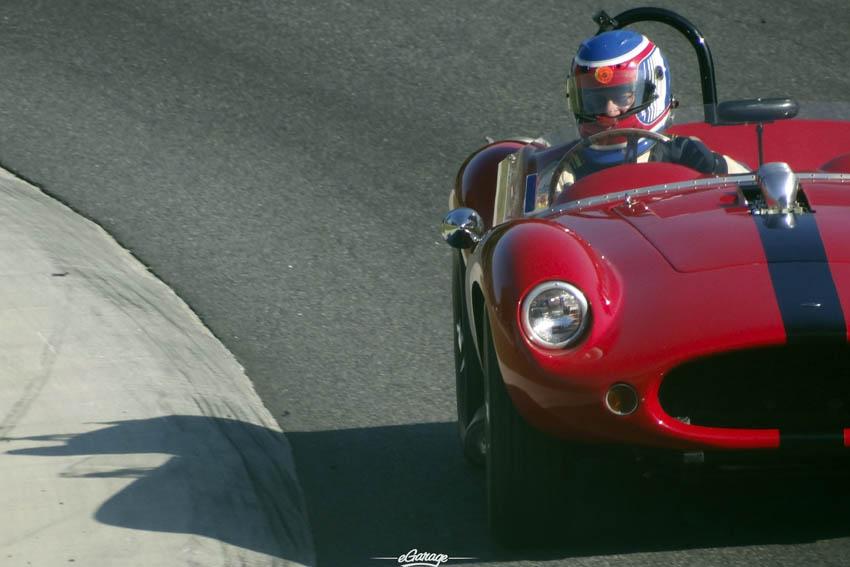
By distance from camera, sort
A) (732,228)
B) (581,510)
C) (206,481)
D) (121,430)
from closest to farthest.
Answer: (732,228)
(581,510)
(206,481)
(121,430)

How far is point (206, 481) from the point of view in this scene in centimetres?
493

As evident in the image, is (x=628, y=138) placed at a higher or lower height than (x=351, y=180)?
higher

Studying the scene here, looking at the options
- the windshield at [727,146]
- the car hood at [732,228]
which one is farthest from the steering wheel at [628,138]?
the car hood at [732,228]

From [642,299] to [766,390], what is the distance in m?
0.41

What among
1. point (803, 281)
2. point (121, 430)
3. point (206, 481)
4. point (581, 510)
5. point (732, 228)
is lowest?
Result: point (581, 510)

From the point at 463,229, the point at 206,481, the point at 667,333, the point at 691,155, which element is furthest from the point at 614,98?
the point at 206,481

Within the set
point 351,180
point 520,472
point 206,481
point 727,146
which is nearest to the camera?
Result: point 520,472

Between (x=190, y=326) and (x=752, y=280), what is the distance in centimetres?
321

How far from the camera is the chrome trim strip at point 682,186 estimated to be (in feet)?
16.1

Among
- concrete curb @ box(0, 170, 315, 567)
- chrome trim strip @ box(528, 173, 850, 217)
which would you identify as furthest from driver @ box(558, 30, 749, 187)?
concrete curb @ box(0, 170, 315, 567)

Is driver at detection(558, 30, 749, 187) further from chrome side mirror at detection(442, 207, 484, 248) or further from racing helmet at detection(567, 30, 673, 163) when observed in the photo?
chrome side mirror at detection(442, 207, 484, 248)

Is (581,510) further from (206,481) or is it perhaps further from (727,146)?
(727,146)

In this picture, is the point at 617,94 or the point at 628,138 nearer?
the point at 628,138

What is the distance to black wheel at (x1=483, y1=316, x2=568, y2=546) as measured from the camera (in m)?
4.24
